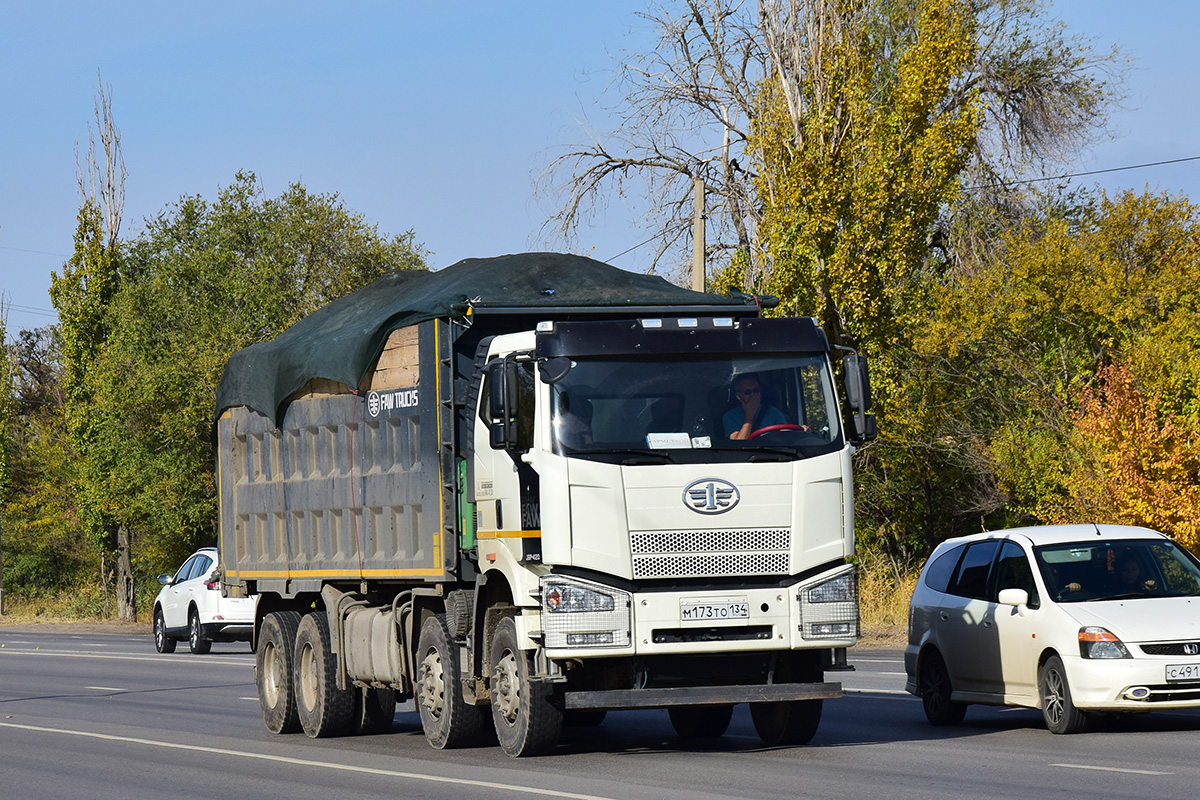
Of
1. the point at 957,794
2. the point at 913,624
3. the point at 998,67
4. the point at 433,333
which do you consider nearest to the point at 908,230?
the point at 998,67

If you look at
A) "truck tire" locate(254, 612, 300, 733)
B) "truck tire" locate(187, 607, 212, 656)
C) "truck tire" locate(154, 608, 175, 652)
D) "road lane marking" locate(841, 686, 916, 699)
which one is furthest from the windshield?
"truck tire" locate(154, 608, 175, 652)

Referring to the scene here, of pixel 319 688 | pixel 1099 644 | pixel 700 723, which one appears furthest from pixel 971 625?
pixel 319 688

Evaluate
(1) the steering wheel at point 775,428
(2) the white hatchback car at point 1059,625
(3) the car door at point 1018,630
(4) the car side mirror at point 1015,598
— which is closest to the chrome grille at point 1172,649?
(2) the white hatchback car at point 1059,625

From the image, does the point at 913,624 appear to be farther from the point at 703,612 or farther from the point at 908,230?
the point at 908,230

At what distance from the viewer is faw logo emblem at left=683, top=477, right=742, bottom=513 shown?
37.7 feet

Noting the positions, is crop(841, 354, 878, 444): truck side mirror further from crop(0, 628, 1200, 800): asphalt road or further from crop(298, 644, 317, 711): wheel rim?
crop(298, 644, 317, 711): wheel rim

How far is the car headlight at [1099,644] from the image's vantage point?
40.9 ft

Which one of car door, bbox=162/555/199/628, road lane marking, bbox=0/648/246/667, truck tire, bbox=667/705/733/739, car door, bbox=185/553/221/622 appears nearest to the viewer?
truck tire, bbox=667/705/733/739

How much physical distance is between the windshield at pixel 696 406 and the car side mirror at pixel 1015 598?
235 centimetres

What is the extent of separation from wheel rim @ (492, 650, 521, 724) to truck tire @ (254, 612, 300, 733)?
149 inches

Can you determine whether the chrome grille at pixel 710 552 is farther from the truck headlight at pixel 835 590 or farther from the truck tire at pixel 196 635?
the truck tire at pixel 196 635

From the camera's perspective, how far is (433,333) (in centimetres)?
1278

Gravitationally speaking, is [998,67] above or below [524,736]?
above

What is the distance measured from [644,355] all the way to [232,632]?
59.9 ft
